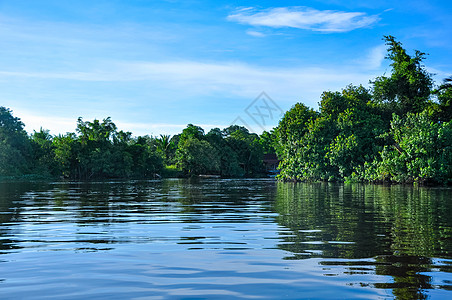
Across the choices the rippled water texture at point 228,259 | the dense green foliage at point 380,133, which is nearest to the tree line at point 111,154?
Answer: the dense green foliage at point 380,133

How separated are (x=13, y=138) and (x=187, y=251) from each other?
214 feet

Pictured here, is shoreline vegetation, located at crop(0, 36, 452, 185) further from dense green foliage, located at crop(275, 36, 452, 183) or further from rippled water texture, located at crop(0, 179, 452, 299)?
rippled water texture, located at crop(0, 179, 452, 299)

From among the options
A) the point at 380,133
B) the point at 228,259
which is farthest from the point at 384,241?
the point at 380,133

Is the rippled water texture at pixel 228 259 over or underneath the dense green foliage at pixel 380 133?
underneath

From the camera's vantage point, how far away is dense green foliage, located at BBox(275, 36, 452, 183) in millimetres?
34281

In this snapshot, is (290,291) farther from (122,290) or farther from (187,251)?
(187,251)

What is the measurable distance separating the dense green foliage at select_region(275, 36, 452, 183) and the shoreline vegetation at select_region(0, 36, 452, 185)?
0.10m

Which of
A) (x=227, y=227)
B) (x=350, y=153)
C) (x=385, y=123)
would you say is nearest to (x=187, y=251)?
(x=227, y=227)

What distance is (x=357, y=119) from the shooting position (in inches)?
1791

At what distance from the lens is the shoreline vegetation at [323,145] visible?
35.8 meters

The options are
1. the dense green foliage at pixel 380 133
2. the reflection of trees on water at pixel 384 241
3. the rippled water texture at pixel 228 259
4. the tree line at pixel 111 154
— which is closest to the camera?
the rippled water texture at pixel 228 259

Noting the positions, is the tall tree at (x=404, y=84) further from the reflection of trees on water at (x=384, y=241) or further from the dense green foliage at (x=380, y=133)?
the reflection of trees on water at (x=384, y=241)

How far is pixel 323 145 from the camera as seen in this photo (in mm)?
47938

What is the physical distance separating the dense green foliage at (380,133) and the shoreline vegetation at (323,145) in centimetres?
10
